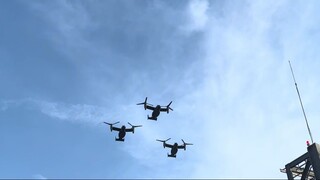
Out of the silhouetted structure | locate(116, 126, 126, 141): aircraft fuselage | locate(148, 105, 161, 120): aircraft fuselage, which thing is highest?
locate(148, 105, 161, 120): aircraft fuselage

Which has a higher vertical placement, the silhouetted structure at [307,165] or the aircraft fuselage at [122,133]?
the aircraft fuselage at [122,133]

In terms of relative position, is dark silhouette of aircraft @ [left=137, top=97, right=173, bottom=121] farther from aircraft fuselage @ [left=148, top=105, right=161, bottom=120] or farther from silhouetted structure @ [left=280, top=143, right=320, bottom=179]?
silhouetted structure @ [left=280, top=143, right=320, bottom=179]

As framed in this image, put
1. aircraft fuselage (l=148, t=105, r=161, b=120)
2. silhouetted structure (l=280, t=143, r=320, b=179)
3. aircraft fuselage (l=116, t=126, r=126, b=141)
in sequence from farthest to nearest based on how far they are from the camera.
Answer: aircraft fuselage (l=116, t=126, r=126, b=141)
aircraft fuselage (l=148, t=105, r=161, b=120)
silhouetted structure (l=280, t=143, r=320, b=179)

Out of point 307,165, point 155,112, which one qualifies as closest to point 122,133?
point 155,112

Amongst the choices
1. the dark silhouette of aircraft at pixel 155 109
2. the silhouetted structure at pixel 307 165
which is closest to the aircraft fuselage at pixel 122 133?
the dark silhouette of aircraft at pixel 155 109

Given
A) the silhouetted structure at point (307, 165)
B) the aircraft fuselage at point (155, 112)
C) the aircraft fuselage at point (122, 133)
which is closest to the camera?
the silhouetted structure at point (307, 165)

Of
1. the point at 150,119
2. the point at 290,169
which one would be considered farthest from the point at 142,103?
the point at 290,169

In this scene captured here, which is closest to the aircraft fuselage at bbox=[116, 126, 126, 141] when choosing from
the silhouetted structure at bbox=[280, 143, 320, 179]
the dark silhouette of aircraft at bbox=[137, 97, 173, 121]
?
the dark silhouette of aircraft at bbox=[137, 97, 173, 121]

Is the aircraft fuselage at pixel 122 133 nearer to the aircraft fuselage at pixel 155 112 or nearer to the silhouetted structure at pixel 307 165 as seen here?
the aircraft fuselage at pixel 155 112

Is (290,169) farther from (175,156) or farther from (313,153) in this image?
(175,156)
